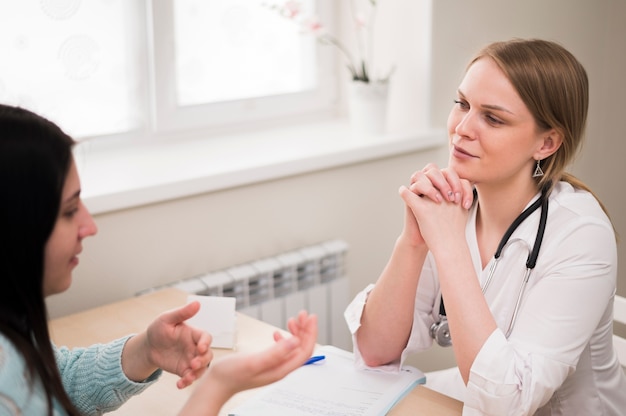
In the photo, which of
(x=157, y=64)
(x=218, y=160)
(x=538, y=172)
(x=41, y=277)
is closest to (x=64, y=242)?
(x=41, y=277)

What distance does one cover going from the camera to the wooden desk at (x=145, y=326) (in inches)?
56.7

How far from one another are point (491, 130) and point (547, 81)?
138mm

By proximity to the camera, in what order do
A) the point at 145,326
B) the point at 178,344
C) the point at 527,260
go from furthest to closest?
the point at 145,326
the point at 527,260
the point at 178,344

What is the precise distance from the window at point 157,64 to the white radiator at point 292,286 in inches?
20.9

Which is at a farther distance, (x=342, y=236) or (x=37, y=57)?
(x=342, y=236)

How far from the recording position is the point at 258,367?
104cm

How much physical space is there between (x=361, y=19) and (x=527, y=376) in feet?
4.97

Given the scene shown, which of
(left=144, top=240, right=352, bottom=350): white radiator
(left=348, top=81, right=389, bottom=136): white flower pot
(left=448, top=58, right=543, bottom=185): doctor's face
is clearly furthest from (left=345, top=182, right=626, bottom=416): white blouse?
(left=348, top=81, right=389, bottom=136): white flower pot

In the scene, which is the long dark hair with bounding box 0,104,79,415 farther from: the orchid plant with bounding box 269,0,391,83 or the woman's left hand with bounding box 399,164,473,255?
the orchid plant with bounding box 269,0,391,83

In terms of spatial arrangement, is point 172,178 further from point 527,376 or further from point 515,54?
point 527,376

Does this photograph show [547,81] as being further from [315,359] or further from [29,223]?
[29,223]

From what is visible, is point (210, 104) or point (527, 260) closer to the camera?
point (527, 260)

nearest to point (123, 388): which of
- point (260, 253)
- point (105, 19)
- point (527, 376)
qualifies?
point (527, 376)

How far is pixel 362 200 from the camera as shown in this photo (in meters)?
2.56
